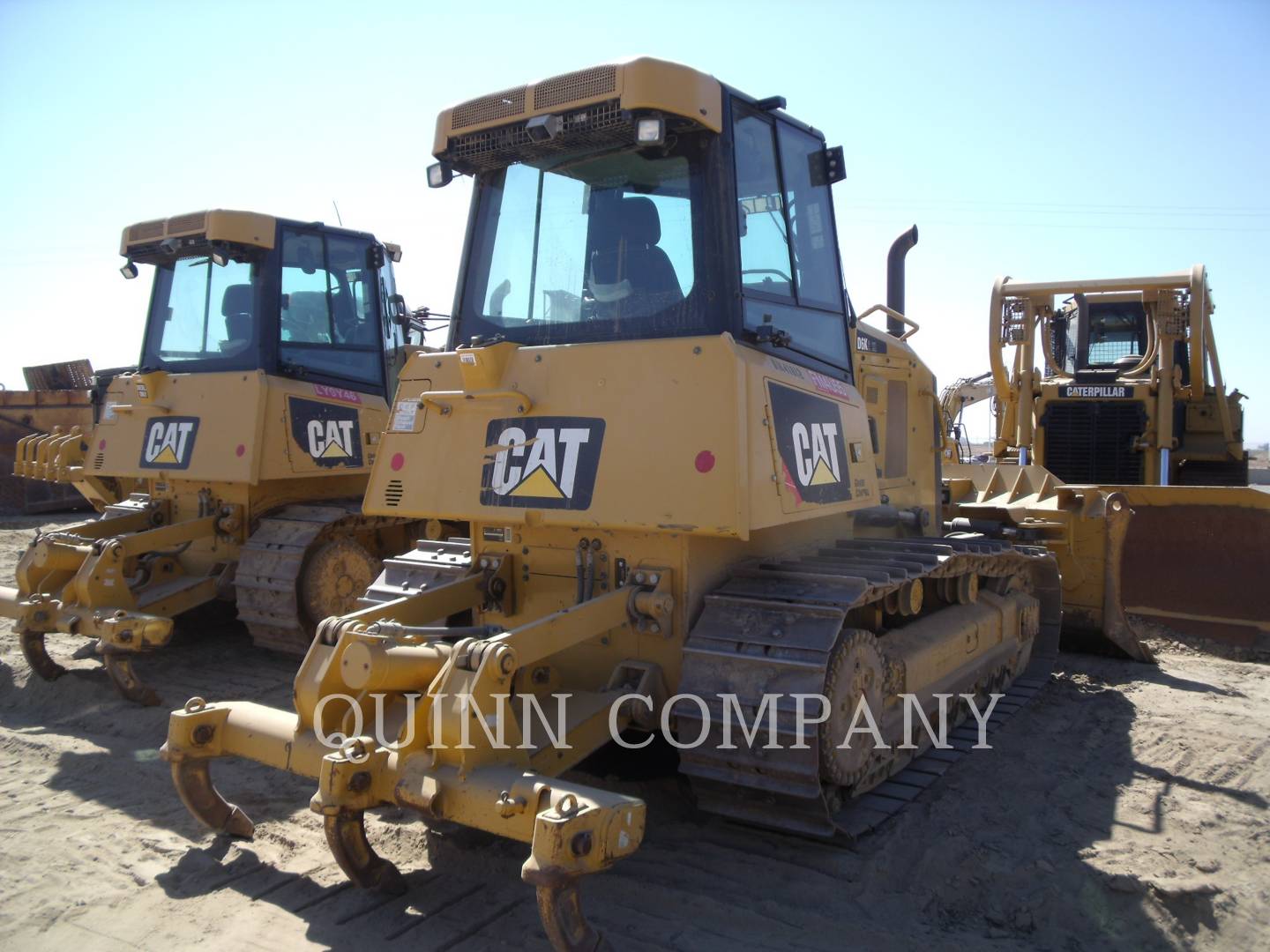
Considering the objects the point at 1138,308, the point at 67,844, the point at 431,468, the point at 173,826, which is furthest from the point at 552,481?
the point at 1138,308

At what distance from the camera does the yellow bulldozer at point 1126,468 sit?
7391 millimetres

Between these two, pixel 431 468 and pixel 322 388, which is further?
pixel 322 388

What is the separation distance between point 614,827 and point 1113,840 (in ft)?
7.99

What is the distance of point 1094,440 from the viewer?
33.9 ft

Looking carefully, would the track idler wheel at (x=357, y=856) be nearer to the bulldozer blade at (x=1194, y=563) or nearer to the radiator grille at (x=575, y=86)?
the radiator grille at (x=575, y=86)

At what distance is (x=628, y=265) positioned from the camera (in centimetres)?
423

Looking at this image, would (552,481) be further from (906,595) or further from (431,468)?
(906,595)

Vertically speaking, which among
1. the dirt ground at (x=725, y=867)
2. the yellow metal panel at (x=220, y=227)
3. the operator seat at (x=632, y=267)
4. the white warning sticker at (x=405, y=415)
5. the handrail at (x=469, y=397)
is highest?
the yellow metal panel at (x=220, y=227)

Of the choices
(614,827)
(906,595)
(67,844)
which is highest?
(906,595)

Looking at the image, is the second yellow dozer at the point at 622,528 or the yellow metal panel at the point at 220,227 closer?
the second yellow dozer at the point at 622,528

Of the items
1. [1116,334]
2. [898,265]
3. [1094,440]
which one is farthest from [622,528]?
[1116,334]

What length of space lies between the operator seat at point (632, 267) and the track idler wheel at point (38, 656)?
488cm

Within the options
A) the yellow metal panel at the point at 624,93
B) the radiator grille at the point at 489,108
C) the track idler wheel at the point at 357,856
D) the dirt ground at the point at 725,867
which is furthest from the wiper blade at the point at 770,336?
the track idler wheel at the point at 357,856

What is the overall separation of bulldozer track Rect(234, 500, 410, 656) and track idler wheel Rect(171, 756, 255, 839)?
2647 mm
